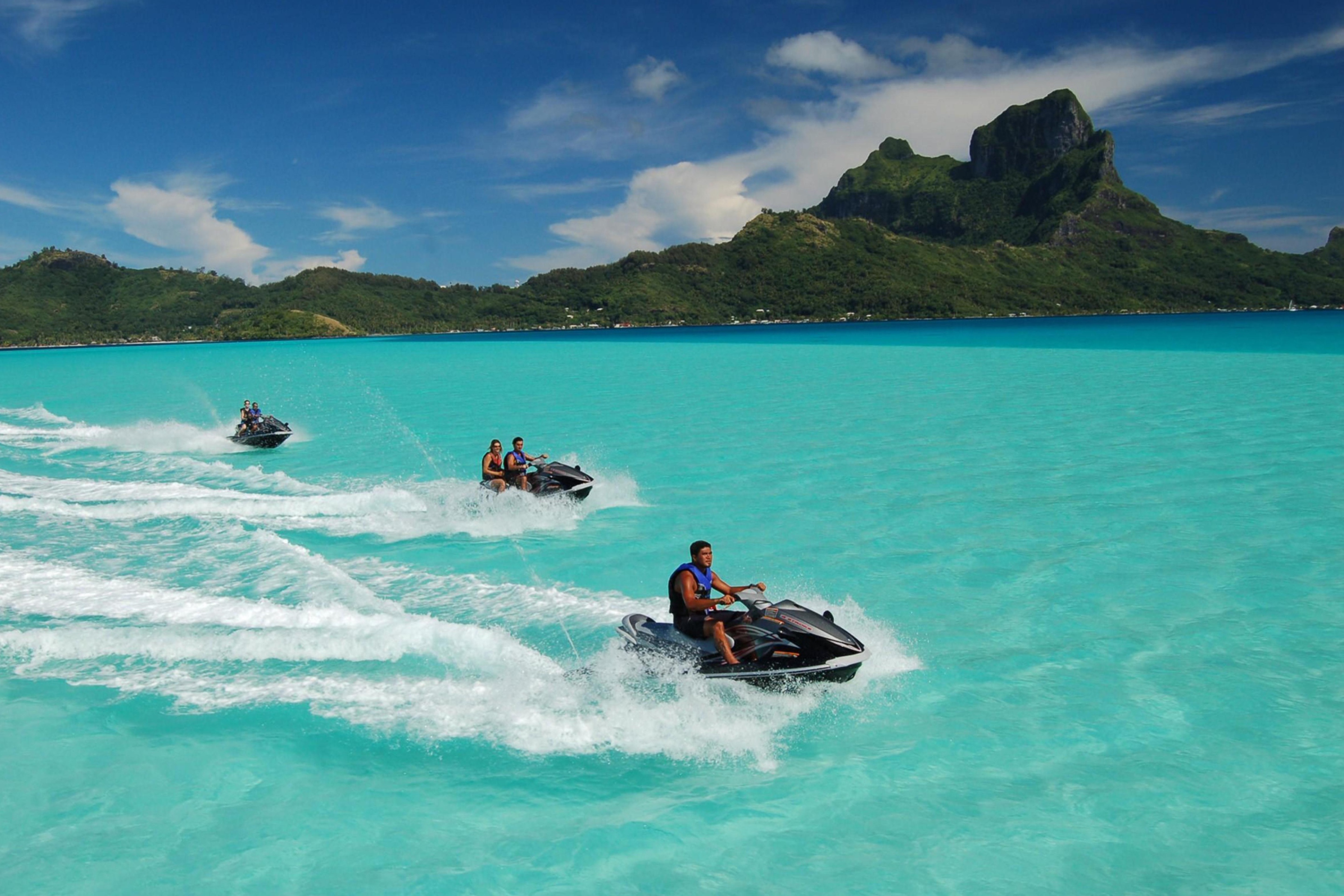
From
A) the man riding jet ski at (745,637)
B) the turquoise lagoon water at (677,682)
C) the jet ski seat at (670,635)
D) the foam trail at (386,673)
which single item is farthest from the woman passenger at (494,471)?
the man riding jet ski at (745,637)

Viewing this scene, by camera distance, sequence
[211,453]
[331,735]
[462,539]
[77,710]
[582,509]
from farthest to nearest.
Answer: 1. [211,453]
2. [582,509]
3. [462,539]
4. [77,710]
5. [331,735]

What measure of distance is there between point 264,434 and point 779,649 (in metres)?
23.6

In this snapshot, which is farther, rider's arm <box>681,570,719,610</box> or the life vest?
the life vest

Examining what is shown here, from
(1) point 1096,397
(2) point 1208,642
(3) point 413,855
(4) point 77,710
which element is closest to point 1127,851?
(2) point 1208,642

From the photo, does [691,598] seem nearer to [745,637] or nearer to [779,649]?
[745,637]

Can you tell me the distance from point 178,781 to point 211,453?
22.5 metres

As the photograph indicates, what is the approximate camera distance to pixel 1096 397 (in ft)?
117

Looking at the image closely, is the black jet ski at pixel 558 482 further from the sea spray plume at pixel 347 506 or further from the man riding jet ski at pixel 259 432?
the man riding jet ski at pixel 259 432

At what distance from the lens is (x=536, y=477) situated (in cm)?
1717

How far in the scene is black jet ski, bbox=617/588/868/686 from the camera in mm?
8234

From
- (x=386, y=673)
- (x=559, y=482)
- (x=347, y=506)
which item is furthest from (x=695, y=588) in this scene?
(x=347, y=506)

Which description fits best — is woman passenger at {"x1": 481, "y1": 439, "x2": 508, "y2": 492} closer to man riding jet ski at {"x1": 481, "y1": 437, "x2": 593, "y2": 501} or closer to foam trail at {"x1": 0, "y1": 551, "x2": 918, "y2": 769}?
man riding jet ski at {"x1": 481, "y1": 437, "x2": 593, "y2": 501}

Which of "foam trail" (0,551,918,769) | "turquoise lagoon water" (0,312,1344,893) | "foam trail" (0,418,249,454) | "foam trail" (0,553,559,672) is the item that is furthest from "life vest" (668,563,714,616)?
"foam trail" (0,418,249,454)

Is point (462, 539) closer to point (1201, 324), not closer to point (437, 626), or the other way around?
point (437, 626)
